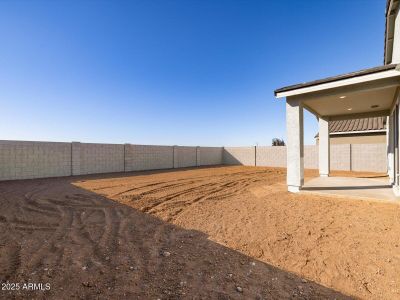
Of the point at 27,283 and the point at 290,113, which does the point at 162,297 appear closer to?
the point at 27,283

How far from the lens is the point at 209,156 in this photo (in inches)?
814

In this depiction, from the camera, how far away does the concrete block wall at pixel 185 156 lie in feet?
58.2

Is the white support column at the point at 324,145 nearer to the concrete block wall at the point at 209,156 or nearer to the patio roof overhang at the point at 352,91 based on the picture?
the patio roof overhang at the point at 352,91

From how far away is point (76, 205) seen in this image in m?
5.51

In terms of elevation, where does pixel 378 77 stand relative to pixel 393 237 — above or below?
above

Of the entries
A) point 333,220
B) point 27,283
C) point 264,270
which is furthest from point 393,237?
point 27,283

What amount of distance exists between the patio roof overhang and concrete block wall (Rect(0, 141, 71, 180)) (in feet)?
37.7

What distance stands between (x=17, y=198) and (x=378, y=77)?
10.7 metres

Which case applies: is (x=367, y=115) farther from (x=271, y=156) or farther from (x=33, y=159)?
(x=33, y=159)

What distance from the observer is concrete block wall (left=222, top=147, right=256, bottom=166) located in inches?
775

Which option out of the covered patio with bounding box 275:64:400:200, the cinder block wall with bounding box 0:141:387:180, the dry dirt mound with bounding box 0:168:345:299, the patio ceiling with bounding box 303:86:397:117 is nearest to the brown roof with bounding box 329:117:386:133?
the cinder block wall with bounding box 0:141:387:180

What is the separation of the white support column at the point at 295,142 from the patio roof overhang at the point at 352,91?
1.17 feet

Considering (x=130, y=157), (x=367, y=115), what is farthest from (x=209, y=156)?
(x=367, y=115)

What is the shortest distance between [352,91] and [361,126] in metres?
12.7
